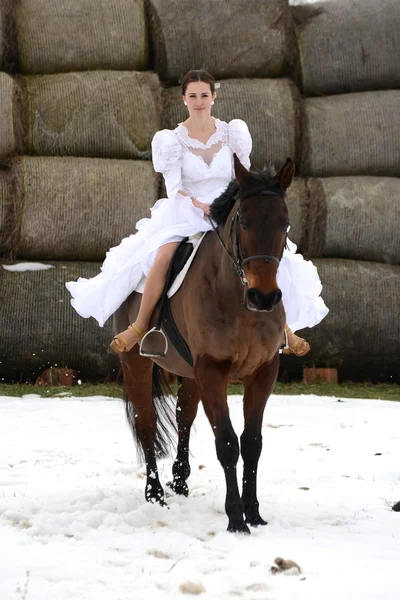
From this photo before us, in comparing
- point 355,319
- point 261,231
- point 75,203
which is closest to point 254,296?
point 261,231

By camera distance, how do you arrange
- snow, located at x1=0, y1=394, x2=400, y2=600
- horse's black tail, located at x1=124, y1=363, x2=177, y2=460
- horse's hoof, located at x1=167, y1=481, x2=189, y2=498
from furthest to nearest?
horse's black tail, located at x1=124, y1=363, x2=177, y2=460, horse's hoof, located at x1=167, y1=481, x2=189, y2=498, snow, located at x1=0, y1=394, x2=400, y2=600

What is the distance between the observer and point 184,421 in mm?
5121

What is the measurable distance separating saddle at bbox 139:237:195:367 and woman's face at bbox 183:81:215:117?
2.01 ft

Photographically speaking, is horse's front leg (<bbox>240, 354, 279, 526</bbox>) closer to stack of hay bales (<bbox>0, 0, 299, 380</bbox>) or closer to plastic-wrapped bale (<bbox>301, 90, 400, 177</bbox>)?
stack of hay bales (<bbox>0, 0, 299, 380</bbox>)

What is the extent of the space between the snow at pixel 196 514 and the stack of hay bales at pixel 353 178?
51.8 inches

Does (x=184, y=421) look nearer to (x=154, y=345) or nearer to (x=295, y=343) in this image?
(x=154, y=345)

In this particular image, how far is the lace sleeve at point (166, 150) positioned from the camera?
15.1 ft

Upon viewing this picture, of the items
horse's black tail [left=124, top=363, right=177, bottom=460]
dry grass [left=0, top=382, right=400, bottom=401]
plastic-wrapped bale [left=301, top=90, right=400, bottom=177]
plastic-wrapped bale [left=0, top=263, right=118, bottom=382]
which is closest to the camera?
horse's black tail [left=124, top=363, right=177, bottom=460]

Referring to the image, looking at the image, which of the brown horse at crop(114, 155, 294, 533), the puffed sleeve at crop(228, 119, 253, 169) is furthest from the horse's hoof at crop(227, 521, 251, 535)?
the puffed sleeve at crop(228, 119, 253, 169)

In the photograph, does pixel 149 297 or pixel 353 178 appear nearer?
pixel 149 297

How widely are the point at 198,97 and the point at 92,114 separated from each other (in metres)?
3.92

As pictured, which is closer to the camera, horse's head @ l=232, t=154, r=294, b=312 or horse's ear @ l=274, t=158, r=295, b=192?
horse's head @ l=232, t=154, r=294, b=312

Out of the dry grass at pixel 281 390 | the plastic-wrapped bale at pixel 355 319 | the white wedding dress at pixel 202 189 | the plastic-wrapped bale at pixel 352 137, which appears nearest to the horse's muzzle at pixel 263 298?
the white wedding dress at pixel 202 189

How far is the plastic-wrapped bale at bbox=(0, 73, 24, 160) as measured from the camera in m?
8.20
